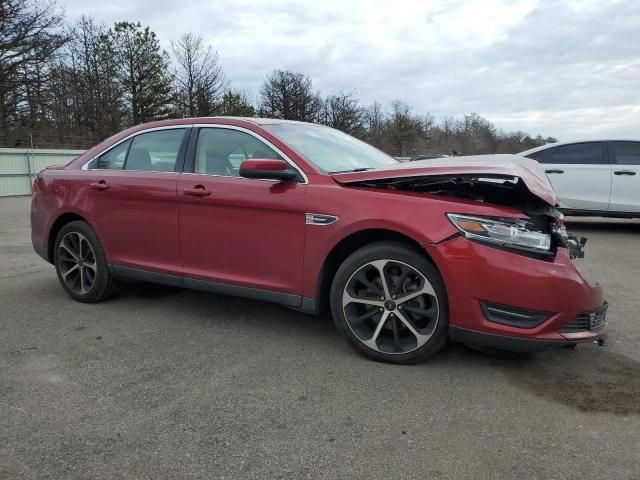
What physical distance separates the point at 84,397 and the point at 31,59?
32.9m

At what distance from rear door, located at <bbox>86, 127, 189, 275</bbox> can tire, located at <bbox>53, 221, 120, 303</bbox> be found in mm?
155

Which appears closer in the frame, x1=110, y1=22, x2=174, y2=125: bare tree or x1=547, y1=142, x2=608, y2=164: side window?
x1=547, y1=142, x2=608, y2=164: side window

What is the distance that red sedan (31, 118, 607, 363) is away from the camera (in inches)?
117

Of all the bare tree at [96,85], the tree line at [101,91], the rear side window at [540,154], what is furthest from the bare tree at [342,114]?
the rear side window at [540,154]

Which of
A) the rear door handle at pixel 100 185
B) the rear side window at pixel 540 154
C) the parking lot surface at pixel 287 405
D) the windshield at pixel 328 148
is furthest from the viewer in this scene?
the rear side window at pixel 540 154

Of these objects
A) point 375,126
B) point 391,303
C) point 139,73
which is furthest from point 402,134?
point 391,303

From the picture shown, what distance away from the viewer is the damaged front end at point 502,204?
297cm

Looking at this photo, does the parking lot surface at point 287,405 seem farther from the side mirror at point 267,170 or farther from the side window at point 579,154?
the side window at point 579,154

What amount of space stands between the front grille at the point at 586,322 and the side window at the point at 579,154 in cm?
667

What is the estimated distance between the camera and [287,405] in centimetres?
281

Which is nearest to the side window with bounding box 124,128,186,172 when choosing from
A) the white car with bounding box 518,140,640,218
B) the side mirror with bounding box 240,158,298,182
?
the side mirror with bounding box 240,158,298,182

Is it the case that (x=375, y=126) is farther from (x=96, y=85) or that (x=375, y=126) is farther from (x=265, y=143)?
(x=265, y=143)

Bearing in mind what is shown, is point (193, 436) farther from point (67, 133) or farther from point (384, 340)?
point (67, 133)

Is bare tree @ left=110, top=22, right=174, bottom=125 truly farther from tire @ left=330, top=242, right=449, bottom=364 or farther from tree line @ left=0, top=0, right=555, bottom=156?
tire @ left=330, top=242, right=449, bottom=364
